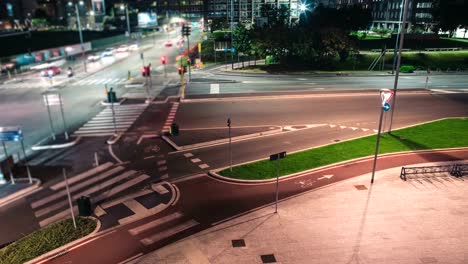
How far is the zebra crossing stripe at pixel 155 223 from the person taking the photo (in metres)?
14.9

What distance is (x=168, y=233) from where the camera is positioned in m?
14.7

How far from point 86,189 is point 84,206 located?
139 inches

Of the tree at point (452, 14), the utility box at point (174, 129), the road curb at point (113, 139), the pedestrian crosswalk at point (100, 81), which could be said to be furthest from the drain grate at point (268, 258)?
the tree at point (452, 14)

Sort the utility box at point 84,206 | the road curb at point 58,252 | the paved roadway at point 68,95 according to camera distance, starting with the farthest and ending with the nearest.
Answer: the paved roadway at point 68,95
the utility box at point 84,206
the road curb at point 58,252

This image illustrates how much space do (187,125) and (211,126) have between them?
91.2 inches

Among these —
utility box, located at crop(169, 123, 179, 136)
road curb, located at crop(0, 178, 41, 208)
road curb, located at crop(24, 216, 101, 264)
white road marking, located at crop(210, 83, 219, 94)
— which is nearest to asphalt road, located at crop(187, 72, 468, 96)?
white road marking, located at crop(210, 83, 219, 94)

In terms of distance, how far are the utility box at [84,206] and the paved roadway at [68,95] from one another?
13717mm

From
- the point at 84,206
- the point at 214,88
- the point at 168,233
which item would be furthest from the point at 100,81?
the point at 168,233

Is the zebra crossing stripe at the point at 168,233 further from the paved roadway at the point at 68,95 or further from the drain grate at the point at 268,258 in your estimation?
the paved roadway at the point at 68,95

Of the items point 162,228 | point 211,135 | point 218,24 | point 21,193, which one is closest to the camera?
point 162,228

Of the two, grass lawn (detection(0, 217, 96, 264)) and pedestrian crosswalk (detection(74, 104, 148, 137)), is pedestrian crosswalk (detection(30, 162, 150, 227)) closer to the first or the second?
grass lawn (detection(0, 217, 96, 264))

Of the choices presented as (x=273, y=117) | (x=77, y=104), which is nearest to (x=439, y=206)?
(x=273, y=117)

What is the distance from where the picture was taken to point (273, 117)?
103 feet

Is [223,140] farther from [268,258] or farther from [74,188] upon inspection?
[268,258]
